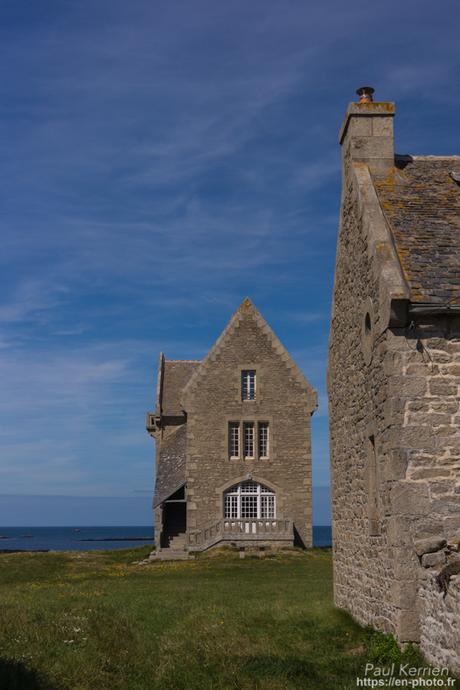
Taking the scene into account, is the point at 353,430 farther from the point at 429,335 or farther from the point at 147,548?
the point at 147,548

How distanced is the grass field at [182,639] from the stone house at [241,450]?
1582 centimetres

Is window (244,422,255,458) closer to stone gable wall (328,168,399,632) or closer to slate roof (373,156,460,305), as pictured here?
stone gable wall (328,168,399,632)

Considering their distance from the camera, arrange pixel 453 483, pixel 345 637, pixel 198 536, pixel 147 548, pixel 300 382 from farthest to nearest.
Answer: pixel 147 548 → pixel 300 382 → pixel 198 536 → pixel 345 637 → pixel 453 483

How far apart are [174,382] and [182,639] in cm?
3283

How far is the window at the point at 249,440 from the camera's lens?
125 ft

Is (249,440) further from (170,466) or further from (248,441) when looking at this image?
(170,466)

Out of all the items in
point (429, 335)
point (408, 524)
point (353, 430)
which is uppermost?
point (429, 335)

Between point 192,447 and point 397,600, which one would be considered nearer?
point 397,600

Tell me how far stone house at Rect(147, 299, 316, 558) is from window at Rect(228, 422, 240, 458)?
50mm

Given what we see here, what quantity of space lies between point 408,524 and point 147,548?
33723mm

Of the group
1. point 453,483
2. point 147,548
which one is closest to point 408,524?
point 453,483

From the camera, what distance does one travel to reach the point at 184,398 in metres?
38.0

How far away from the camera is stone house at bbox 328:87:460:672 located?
35.6 feet

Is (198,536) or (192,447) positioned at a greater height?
(192,447)
